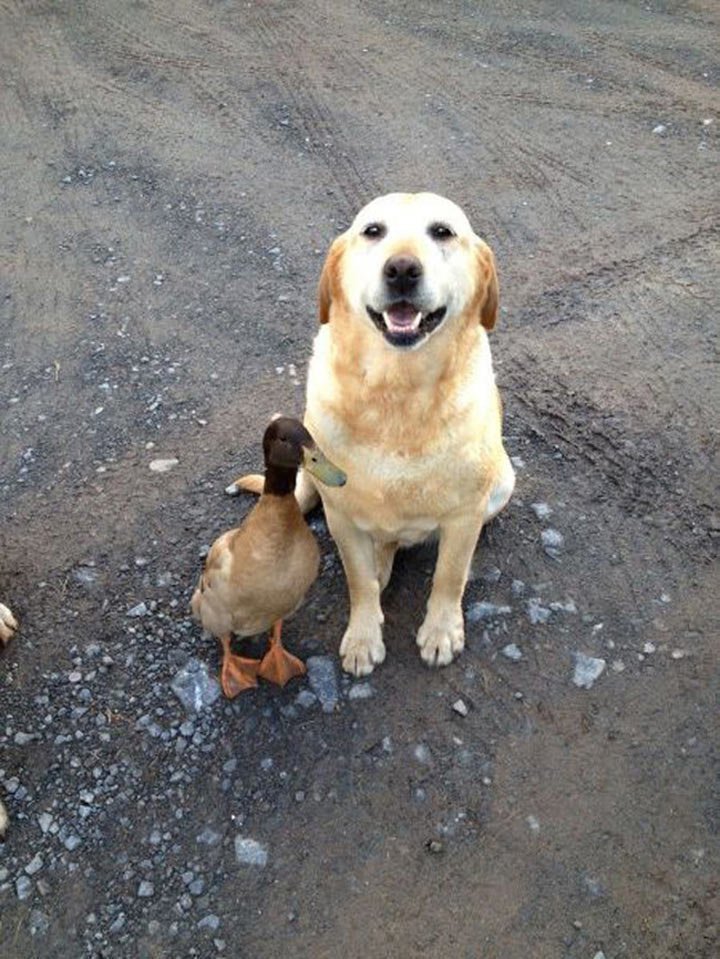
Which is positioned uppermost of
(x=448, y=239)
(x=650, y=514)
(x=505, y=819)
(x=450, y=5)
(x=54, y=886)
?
(x=448, y=239)

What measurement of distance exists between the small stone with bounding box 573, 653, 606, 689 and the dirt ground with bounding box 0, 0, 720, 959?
3 centimetres

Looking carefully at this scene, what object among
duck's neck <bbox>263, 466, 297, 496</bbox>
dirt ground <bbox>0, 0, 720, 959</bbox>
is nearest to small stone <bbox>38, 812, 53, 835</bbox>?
dirt ground <bbox>0, 0, 720, 959</bbox>

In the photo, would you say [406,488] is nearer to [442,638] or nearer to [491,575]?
[442,638]

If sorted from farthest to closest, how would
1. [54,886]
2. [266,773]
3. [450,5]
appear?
1. [450,5]
2. [266,773]
3. [54,886]

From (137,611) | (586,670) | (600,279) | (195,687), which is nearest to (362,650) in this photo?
(195,687)

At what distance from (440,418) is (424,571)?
1078 millimetres

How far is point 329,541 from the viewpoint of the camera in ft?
13.5

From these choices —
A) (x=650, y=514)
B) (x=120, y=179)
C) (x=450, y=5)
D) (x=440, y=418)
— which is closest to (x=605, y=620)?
(x=650, y=514)

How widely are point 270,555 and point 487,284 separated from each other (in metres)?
1.25

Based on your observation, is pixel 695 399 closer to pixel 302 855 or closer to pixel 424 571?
pixel 424 571

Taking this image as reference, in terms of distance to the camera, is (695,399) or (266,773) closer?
(266,773)

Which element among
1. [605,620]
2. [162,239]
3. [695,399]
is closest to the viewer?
[605,620]

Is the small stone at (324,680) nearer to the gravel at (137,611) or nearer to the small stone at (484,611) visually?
the small stone at (484,611)

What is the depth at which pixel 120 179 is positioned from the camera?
22.4 ft
